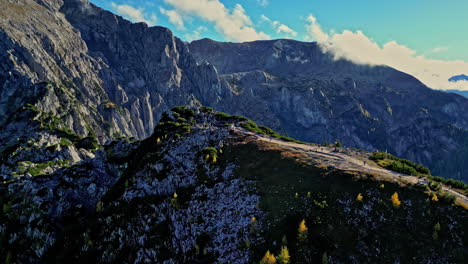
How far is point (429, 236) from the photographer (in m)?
28.4

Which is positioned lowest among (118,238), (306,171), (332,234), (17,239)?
(17,239)

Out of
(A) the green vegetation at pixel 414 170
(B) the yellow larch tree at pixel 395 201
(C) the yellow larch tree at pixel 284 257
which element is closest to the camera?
(C) the yellow larch tree at pixel 284 257

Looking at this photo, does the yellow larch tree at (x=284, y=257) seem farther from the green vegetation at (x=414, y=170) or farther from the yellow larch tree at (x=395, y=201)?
the green vegetation at (x=414, y=170)

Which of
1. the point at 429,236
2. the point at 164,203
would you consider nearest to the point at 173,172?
the point at 164,203

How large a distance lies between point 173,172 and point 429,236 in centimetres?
3651

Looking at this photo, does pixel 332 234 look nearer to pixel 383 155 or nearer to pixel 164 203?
pixel 164 203

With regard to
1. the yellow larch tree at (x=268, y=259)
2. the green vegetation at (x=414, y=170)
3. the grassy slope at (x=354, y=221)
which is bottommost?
the yellow larch tree at (x=268, y=259)

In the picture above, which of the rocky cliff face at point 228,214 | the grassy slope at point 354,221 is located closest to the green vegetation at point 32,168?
the rocky cliff face at point 228,214

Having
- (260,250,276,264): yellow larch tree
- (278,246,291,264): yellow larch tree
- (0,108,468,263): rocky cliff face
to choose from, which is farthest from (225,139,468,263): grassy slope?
(260,250,276,264): yellow larch tree

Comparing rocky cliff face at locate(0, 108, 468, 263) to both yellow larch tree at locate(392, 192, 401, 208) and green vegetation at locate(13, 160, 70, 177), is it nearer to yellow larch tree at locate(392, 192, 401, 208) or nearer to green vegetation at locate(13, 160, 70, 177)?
yellow larch tree at locate(392, 192, 401, 208)

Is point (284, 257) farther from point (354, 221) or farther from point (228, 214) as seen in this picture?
point (228, 214)

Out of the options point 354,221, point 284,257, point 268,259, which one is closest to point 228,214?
point 268,259

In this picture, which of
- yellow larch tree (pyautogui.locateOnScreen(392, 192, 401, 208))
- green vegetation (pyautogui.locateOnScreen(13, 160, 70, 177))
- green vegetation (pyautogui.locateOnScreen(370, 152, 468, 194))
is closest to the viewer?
yellow larch tree (pyautogui.locateOnScreen(392, 192, 401, 208))

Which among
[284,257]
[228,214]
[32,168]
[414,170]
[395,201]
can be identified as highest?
[414,170]
